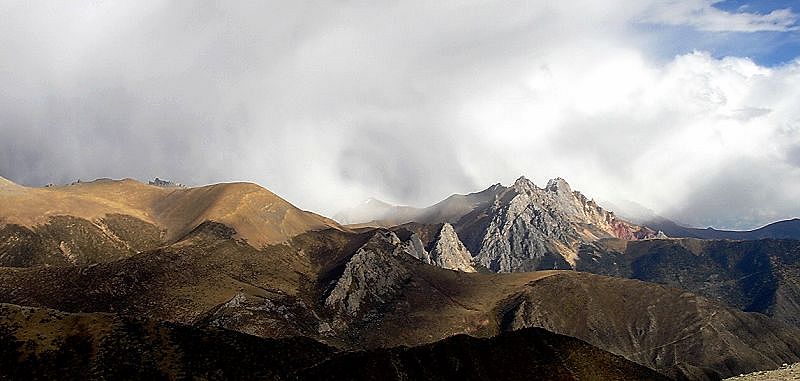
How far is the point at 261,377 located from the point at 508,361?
2221 inches

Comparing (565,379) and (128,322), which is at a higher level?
(128,322)

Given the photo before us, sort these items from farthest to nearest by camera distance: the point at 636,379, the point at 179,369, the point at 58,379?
1. the point at 636,379
2. the point at 179,369
3. the point at 58,379

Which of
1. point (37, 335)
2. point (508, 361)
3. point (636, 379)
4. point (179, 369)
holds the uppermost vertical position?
point (37, 335)

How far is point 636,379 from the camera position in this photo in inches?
5379

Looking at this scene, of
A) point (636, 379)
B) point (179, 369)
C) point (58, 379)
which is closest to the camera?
point (58, 379)

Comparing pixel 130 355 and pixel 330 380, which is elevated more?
pixel 130 355

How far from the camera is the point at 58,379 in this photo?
117250 millimetres

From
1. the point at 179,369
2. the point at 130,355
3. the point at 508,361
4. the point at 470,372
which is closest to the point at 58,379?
the point at 130,355

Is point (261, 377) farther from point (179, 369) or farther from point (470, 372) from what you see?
point (470, 372)

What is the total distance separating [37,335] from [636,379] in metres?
135

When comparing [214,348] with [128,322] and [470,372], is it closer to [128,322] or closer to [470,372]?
[128,322]

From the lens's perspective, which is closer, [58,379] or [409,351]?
[58,379]

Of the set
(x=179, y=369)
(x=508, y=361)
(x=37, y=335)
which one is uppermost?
(x=37, y=335)

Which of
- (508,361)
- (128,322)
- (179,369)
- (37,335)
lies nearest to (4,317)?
(37,335)
